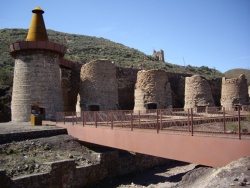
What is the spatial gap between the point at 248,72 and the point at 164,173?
56593mm

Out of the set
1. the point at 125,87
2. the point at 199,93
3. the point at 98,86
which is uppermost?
the point at 125,87

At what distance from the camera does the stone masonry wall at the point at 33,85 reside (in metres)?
19.2

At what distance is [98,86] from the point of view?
21.5 metres

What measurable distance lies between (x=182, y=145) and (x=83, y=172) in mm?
6122

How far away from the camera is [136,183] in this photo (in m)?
14.3

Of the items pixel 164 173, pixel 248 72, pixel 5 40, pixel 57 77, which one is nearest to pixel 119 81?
pixel 57 77

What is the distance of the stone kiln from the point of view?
63.2ft

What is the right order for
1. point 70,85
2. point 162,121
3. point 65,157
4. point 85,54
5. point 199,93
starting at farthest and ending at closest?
point 85,54, point 70,85, point 199,93, point 65,157, point 162,121

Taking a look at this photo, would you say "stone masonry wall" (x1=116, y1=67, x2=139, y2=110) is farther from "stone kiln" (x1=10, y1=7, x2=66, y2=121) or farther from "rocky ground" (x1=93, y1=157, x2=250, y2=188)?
"rocky ground" (x1=93, y1=157, x2=250, y2=188)

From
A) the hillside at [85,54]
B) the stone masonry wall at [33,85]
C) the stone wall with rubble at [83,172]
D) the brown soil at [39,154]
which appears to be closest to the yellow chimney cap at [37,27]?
the stone masonry wall at [33,85]

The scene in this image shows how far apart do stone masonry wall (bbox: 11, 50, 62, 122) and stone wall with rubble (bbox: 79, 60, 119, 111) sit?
8.16ft

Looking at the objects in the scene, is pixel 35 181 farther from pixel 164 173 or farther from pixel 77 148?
pixel 164 173

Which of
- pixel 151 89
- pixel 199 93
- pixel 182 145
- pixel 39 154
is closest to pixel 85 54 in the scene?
pixel 151 89

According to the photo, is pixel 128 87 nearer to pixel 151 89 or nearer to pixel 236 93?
pixel 151 89
